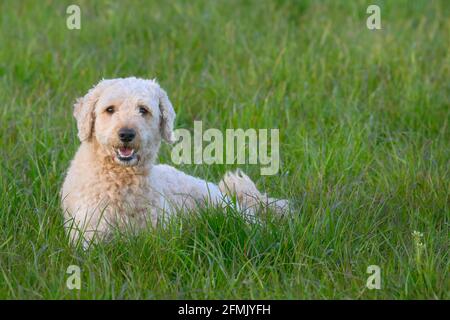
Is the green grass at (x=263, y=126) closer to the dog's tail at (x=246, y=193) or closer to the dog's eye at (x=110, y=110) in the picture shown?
the dog's tail at (x=246, y=193)

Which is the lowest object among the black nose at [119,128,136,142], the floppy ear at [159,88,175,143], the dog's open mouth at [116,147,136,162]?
the dog's open mouth at [116,147,136,162]

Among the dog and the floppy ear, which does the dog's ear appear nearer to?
the dog

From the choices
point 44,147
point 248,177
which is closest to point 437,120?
point 248,177

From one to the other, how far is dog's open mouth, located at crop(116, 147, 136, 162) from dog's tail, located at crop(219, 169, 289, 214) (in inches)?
25.8

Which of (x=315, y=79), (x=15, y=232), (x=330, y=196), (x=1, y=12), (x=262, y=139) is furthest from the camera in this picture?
(x=1, y=12)

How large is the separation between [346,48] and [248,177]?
275 centimetres

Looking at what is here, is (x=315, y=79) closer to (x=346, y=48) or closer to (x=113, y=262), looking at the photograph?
(x=346, y=48)

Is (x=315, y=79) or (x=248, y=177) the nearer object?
(x=248, y=177)

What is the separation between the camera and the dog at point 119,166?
532 centimetres

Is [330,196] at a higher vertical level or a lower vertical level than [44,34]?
lower

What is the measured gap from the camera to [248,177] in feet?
20.2

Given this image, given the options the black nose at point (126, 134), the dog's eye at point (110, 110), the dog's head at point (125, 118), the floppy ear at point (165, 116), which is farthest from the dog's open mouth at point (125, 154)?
the floppy ear at point (165, 116)

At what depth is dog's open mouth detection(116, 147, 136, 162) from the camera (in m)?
5.35

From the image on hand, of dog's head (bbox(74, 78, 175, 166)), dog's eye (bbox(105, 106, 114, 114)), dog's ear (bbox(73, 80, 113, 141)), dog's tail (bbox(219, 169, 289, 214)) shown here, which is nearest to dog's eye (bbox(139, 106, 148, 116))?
dog's head (bbox(74, 78, 175, 166))
